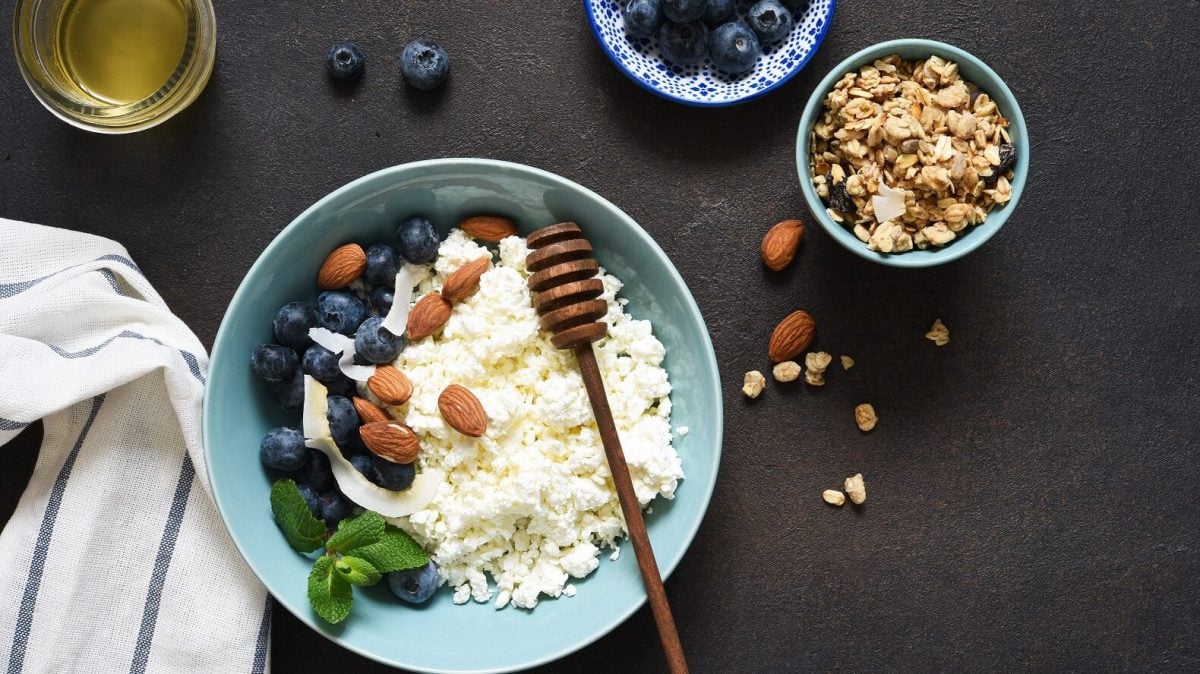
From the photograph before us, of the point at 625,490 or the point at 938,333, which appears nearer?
the point at 625,490

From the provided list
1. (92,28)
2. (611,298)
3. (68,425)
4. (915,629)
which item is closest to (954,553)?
(915,629)

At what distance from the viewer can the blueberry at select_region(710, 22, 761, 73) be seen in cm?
155

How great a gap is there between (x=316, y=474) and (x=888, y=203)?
1.00m

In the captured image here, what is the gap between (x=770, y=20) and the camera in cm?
157

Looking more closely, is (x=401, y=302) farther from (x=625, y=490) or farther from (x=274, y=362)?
(x=625, y=490)

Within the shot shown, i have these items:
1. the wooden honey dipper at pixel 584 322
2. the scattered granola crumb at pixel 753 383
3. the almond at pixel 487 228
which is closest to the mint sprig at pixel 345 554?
the wooden honey dipper at pixel 584 322

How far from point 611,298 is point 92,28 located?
3.24 ft

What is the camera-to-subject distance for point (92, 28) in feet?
5.12

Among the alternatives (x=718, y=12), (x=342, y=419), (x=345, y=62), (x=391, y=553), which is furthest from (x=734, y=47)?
(x=391, y=553)

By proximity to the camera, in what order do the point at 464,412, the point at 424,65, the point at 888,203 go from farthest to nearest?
the point at 424,65 < the point at 888,203 < the point at 464,412

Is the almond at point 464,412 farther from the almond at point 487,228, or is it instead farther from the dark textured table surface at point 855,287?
the dark textured table surface at point 855,287

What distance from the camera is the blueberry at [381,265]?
148 centimetres

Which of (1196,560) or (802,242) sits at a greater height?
(802,242)

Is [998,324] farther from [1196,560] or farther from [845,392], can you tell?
[1196,560]
